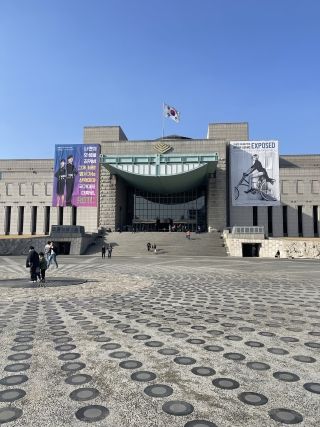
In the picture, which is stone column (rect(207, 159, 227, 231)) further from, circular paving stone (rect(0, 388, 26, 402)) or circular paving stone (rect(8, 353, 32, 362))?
circular paving stone (rect(0, 388, 26, 402))

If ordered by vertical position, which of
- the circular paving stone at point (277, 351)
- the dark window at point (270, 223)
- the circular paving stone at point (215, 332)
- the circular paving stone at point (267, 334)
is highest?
the dark window at point (270, 223)

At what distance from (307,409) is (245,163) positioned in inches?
2122

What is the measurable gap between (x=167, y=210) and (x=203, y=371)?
5955cm

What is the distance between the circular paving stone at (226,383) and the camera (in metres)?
3.85

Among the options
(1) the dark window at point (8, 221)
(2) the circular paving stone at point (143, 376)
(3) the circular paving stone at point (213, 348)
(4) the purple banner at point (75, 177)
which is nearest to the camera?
(2) the circular paving stone at point (143, 376)

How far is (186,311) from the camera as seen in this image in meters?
8.19

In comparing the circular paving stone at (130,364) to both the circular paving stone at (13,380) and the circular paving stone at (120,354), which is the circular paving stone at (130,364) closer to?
the circular paving stone at (120,354)

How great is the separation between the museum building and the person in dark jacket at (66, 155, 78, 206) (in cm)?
359

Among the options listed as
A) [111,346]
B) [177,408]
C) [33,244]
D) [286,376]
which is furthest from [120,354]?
[33,244]

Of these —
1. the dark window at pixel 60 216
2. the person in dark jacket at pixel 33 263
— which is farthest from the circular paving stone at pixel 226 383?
the dark window at pixel 60 216

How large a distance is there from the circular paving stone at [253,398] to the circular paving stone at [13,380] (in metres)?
2.65

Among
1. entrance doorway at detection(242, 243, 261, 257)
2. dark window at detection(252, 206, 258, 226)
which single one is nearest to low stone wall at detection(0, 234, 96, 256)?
entrance doorway at detection(242, 243, 261, 257)

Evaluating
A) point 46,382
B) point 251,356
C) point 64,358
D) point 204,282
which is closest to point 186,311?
point 251,356

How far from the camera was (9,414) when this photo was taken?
10.5ft
